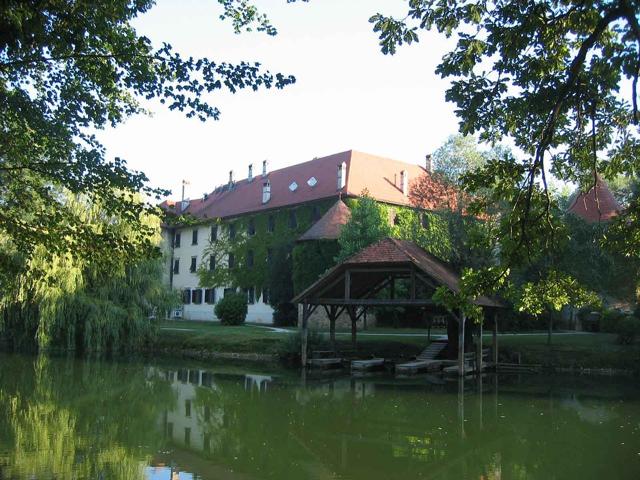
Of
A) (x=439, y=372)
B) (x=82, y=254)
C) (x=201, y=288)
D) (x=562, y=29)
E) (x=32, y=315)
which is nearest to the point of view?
(x=562, y=29)

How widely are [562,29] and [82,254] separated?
6898 mm

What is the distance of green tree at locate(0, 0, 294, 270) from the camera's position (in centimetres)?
794

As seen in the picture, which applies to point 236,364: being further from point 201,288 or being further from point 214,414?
point 201,288

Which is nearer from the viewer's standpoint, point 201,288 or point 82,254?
point 82,254

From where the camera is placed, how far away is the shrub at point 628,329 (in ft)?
80.0

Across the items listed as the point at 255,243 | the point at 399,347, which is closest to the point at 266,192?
the point at 255,243

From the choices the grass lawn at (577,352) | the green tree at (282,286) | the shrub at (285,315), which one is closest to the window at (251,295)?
the green tree at (282,286)

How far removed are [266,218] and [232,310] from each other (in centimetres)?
916

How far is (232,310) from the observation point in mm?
35719

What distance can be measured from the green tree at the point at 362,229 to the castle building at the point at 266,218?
12.2 ft

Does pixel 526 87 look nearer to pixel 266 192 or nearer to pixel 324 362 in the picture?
pixel 324 362

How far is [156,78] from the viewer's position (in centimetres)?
842

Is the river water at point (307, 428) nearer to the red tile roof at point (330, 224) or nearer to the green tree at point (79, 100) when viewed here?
the green tree at point (79, 100)

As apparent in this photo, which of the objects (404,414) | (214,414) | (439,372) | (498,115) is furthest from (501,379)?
(498,115)
